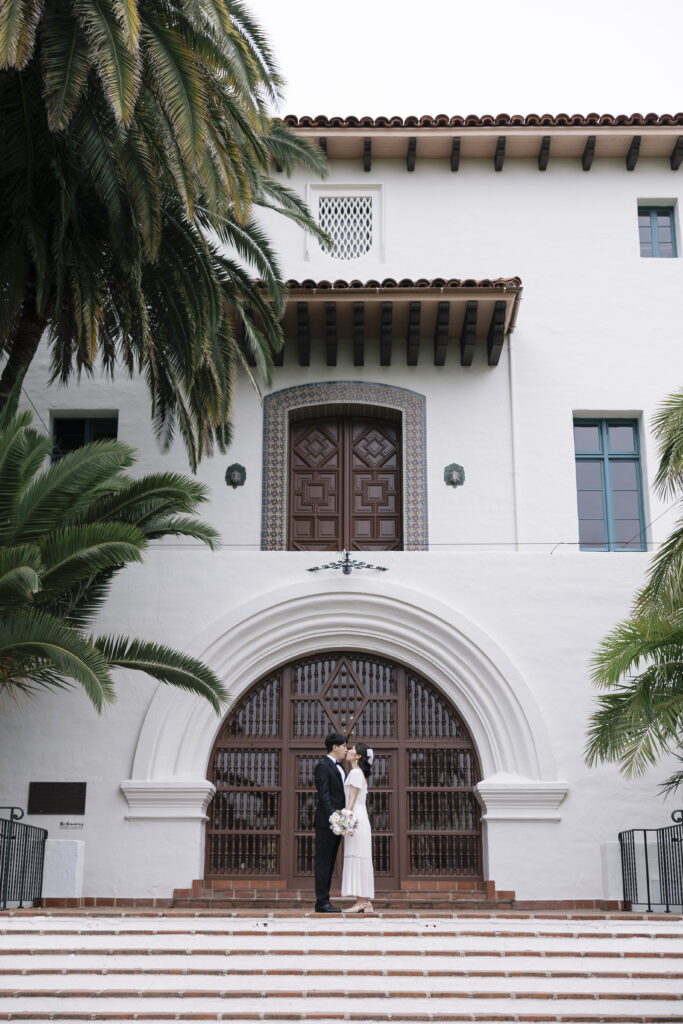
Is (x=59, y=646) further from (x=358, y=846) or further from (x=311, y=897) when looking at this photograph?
(x=311, y=897)

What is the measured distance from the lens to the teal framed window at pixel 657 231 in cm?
1895

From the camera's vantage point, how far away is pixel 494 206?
18953mm

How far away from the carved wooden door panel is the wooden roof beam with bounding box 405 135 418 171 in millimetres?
4006

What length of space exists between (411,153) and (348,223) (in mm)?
1380

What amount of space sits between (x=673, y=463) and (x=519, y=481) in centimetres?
596

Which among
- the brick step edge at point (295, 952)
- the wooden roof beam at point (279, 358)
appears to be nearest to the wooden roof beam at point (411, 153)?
the wooden roof beam at point (279, 358)

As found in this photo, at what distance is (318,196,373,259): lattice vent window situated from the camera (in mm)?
18859

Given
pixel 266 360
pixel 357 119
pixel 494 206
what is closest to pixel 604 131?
pixel 494 206

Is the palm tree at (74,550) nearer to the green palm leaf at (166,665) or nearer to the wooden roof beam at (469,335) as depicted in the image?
the green palm leaf at (166,665)

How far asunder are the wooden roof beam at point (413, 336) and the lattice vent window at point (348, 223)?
193 cm

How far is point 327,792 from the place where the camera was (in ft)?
41.2

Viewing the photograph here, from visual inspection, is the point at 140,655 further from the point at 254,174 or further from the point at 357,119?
the point at 357,119

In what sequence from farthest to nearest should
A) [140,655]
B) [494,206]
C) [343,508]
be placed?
[494,206] < [343,508] < [140,655]

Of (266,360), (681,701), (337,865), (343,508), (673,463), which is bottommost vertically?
(337,865)
